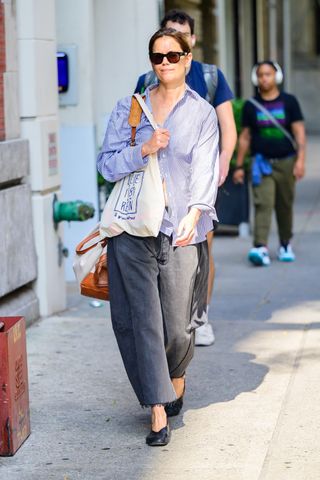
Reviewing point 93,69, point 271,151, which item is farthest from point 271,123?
point 93,69

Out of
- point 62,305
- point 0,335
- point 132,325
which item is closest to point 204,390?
point 132,325

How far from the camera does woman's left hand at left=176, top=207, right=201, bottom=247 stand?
531 centimetres

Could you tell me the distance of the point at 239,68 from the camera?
19.3 metres

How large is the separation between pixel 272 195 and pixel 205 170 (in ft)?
16.9

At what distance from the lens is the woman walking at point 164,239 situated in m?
5.33

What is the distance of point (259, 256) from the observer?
34.0ft

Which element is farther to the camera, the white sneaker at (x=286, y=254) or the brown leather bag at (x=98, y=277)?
the white sneaker at (x=286, y=254)

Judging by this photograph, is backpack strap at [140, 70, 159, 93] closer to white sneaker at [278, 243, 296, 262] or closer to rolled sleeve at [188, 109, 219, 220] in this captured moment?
rolled sleeve at [188, 109, 219, 220]

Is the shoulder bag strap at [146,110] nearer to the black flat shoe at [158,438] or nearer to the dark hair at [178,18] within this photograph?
the dark hair at [178,18]

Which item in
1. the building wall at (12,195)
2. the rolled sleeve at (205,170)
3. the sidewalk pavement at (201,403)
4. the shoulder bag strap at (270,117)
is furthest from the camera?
the shoulder bag strap at (270,117)

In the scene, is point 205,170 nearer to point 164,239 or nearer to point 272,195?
point 164,239

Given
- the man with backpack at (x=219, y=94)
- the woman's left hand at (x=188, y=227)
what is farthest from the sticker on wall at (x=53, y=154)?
the woman's left hand at (x=188, y=227)

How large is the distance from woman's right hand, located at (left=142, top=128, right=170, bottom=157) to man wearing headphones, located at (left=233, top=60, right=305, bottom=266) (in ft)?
16.7

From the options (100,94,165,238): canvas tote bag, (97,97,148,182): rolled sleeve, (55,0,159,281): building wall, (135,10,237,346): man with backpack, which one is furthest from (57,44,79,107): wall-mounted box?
(100,94,165,238): canvas tote bag
